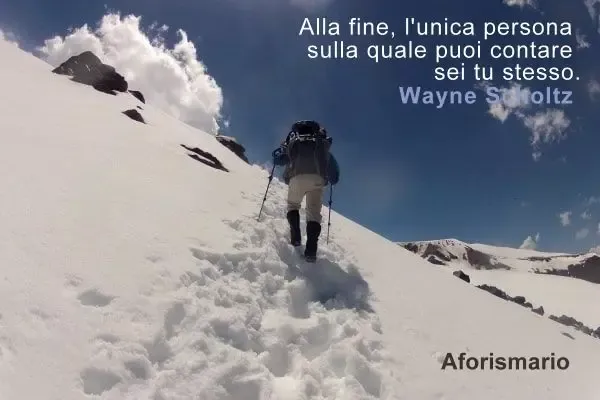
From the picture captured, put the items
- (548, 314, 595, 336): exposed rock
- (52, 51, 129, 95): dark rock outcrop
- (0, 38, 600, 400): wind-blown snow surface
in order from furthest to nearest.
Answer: (548, 314, 595, 336): exposed rock, (52, 51, 129, 95): dark rock outcrop, (0, 38, 600, 400): wind-blown snow surface

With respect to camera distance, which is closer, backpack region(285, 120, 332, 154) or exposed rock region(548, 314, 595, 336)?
backpack region(285, 120, 332, 154)

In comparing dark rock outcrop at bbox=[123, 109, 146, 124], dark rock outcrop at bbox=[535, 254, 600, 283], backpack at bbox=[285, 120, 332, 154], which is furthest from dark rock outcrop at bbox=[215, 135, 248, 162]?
dark rock outcrop at bbox=[535, 254, 600, 283]

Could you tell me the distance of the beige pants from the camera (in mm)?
10586

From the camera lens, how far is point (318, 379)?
6.46 metres

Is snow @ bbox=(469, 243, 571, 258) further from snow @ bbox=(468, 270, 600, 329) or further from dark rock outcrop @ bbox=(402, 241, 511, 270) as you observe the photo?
snow @ bbox=(468, 270, 600, 329)

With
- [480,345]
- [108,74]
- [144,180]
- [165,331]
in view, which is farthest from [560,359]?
[108,74]

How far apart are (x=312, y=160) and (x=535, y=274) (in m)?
95.0

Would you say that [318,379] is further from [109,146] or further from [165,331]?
[109,146]
